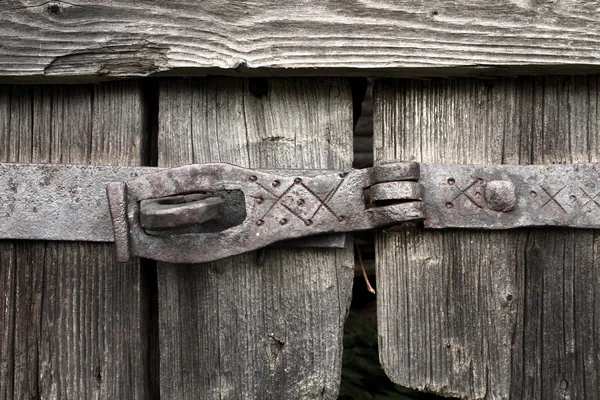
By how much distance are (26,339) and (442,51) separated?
37.5 inches

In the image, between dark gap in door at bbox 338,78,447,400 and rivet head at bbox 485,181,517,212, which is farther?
dark gap in door at bbox 338,78,447,400

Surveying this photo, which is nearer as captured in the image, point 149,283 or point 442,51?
point 442,51

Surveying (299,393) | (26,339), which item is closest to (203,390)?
(299,393)

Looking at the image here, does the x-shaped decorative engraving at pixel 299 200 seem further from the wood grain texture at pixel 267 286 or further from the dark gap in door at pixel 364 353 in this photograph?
the dark gap in door at pixel 364 353

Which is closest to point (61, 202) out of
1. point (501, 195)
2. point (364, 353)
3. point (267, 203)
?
point (267, 203)

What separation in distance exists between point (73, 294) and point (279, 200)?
0.45 m

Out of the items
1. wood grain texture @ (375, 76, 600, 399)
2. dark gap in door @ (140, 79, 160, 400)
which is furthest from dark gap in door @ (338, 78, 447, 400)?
dark gap in door @ (140, 79, 160, 400)

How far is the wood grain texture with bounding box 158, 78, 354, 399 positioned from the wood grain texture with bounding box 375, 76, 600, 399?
13cm

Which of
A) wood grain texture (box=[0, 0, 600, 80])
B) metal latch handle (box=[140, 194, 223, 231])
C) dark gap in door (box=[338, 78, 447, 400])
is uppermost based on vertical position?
wood grain texture (box=[0, 0, 600, 80])

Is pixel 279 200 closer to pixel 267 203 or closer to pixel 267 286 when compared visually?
pixel 267 203

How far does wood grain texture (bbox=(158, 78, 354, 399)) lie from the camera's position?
1162 millimetres

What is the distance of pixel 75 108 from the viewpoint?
118 cm

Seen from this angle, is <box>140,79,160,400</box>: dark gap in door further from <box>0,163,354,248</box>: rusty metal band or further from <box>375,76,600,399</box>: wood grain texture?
<box>375,76,600,399</box>: wood grain texture

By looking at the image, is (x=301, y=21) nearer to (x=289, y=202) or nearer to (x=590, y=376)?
(x=289, y=202)
